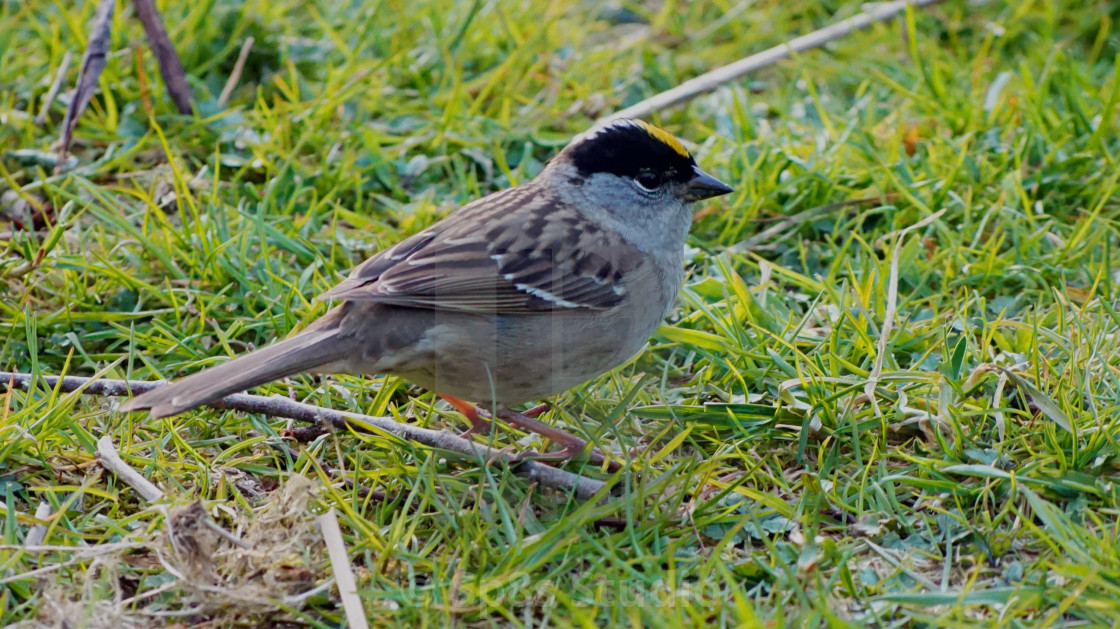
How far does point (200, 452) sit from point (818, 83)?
3.72m

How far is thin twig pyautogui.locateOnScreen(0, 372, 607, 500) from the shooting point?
3428mm

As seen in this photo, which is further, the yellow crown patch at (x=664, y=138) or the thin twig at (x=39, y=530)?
the yellow crown patch at (x=664, y=138)

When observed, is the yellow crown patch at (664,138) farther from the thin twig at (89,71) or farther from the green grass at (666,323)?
the thin twig at (89,71)

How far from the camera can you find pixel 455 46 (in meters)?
5.78

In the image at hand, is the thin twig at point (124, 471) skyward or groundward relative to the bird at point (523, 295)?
groundward

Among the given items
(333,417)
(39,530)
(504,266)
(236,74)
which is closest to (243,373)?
(333,417)

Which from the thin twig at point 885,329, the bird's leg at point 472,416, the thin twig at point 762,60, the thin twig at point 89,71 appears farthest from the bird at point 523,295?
the thin twig at point 89,71

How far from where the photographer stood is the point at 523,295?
11.5ft

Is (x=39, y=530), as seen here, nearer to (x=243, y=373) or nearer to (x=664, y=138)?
(x=243, y=373)

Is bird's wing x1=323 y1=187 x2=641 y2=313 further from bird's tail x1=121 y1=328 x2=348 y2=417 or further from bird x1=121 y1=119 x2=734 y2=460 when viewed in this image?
bird's tail x1=121 y1=328 x2=348 y2=417

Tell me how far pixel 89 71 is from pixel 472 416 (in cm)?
235

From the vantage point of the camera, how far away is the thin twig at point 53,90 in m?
4.99

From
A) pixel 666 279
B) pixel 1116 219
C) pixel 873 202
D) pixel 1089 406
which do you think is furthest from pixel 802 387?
pixel 1116 219

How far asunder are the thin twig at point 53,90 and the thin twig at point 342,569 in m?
2.84
